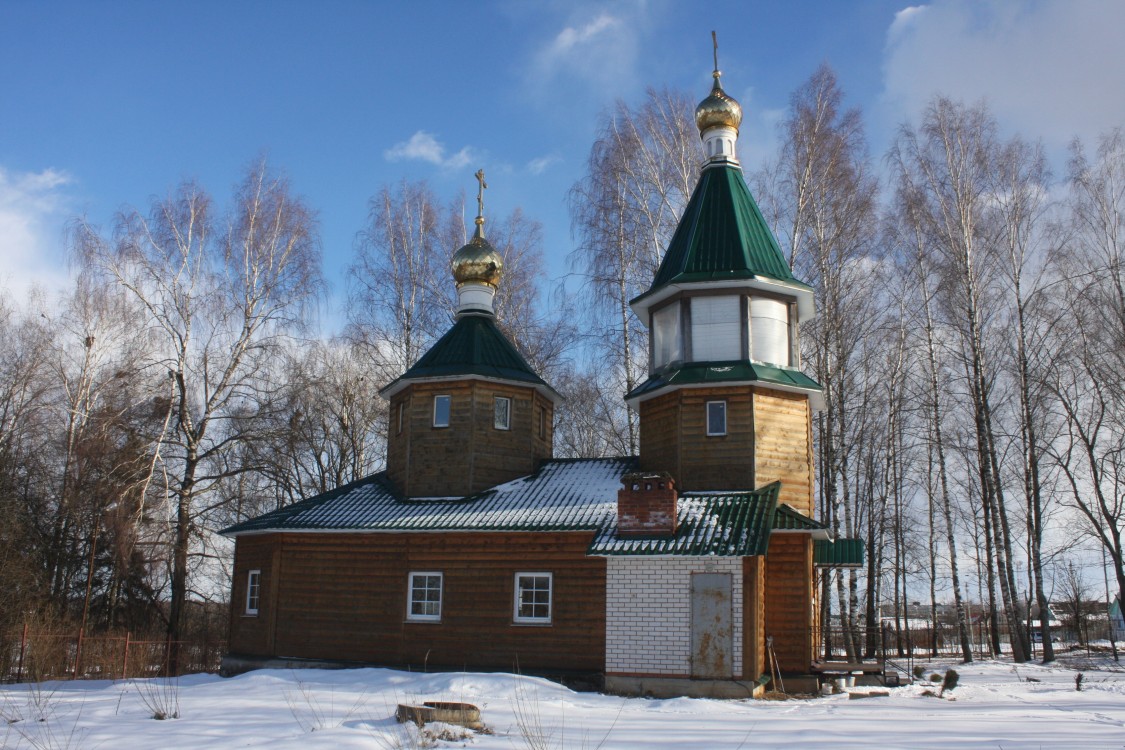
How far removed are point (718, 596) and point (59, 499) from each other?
17571 millimetres

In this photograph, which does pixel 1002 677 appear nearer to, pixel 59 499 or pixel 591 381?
pixel 591 381

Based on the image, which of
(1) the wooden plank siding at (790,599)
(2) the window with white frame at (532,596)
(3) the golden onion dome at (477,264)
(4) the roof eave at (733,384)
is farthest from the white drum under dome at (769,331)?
(3) the golden onion dome at (477,264)

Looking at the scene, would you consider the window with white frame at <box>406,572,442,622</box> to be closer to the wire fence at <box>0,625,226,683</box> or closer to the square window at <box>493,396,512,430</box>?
the square window at <box>493,396,512,430</box>

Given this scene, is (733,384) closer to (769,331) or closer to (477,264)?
(769,331)

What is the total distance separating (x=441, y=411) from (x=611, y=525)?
483cm

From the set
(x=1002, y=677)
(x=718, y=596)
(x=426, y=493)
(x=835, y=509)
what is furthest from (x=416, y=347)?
(x=1002, y=677)

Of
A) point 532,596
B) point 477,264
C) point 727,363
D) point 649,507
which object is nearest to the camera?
point 649,507

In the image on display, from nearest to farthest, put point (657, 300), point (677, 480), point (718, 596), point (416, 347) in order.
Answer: point (718, 596) < point (677, 480) < point (657, 300) < point (416, 347)

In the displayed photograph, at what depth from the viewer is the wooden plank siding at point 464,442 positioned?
57.3 ft

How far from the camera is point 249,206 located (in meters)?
22.9

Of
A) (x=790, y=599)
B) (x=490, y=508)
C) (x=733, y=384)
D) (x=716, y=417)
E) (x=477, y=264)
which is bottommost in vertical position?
(x=790, y=599)

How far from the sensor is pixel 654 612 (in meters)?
14.2

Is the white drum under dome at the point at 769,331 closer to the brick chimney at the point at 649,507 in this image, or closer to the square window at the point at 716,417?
the square window at the point at 716,417

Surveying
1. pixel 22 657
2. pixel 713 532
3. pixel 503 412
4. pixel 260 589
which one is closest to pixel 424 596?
pixel 260 589
